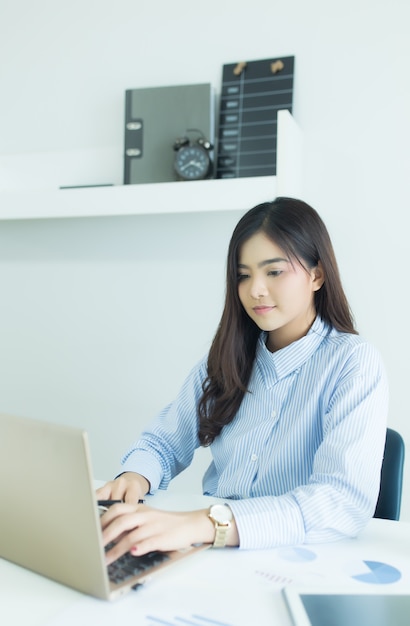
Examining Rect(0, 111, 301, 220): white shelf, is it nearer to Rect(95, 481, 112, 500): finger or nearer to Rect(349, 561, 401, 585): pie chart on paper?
Rect(95, 481, 112, 500): finger

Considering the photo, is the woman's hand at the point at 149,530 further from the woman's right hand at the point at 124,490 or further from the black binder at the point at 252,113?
the black binder at the point at 252,113

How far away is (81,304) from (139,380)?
384mm

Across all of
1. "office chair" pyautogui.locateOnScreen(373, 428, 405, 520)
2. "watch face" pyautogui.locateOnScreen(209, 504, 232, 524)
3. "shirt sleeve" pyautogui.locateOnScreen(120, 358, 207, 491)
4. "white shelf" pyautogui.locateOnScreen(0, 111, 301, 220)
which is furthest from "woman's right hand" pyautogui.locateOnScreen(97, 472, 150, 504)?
"white shelf" pyautogui.locateOnScreen(0, 111, 301, 220)

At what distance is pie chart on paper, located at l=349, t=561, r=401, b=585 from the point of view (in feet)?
3.14

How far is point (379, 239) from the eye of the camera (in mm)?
2184

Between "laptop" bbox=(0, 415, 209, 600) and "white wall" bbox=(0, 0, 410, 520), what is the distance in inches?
59.9

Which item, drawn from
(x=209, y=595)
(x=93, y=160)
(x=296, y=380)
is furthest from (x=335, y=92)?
(x=209, y=595)

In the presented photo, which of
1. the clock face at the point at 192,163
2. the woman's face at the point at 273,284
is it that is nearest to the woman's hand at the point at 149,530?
the woman's face at the point at 273,284

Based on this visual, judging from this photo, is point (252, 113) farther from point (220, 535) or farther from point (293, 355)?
point (220, 535)

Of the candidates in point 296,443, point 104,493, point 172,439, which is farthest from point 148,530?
point 172,439

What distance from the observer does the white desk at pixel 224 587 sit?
83 cm

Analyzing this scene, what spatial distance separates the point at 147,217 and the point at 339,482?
1.55 meters

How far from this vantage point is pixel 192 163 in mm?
2238

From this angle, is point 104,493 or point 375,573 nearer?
point 375,573
